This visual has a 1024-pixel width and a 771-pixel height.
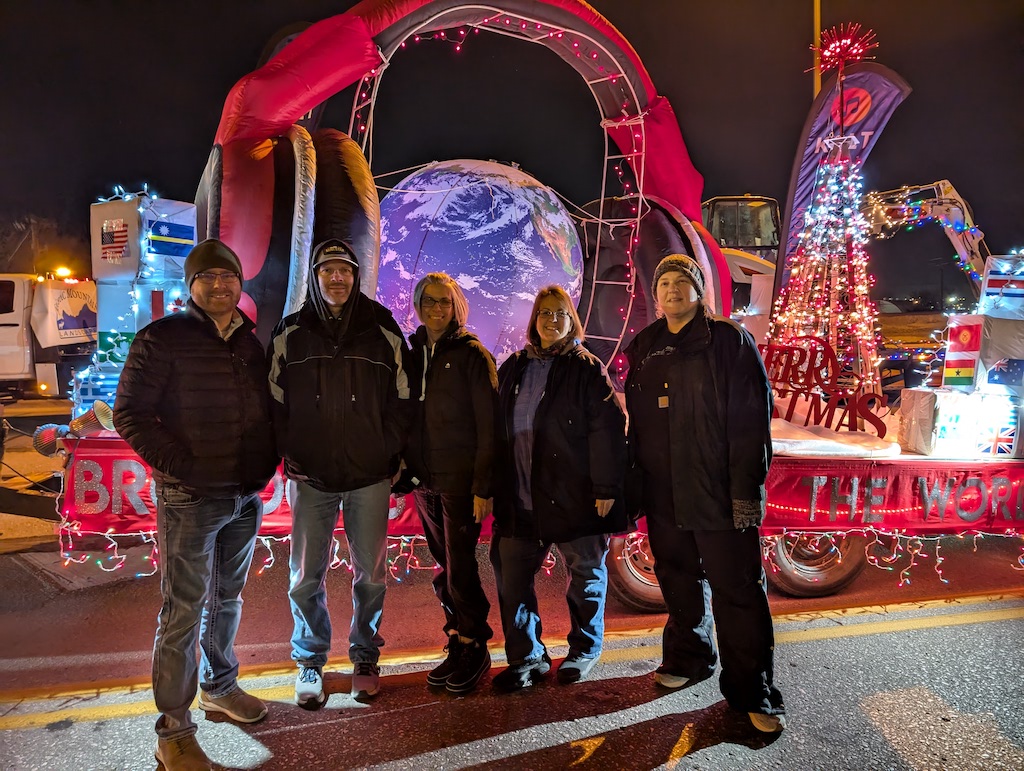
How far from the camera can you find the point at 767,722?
2.71 m

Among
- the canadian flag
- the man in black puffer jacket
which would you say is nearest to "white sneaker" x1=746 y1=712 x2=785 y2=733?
the man in black puffer jacket

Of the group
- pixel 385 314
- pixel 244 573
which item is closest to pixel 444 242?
pixel 385 314

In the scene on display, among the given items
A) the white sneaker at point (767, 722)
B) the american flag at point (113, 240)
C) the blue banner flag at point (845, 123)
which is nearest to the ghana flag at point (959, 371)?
the white sneaker at point (767, 722)

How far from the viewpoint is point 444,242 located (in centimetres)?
453

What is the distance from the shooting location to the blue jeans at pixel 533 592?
3.08 meters

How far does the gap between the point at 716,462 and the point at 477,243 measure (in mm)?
2549

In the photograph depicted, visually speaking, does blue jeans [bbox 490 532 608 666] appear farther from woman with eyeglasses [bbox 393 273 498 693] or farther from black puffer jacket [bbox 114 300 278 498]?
black puffer jacket [bbox 114 300 278 498]

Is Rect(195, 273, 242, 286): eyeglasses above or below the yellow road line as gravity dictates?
above

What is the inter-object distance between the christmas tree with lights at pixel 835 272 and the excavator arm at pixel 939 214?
1.42 meters

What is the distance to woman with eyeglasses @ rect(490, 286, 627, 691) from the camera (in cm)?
297

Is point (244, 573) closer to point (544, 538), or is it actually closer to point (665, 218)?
point (544, 538)

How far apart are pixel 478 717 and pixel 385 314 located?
78.2 inches

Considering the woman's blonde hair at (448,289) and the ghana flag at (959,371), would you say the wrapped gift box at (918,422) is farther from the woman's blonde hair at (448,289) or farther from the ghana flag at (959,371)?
the woman's blonde hair at (448,289)

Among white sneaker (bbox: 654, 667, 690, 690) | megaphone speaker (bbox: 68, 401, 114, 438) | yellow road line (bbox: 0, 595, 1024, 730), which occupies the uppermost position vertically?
megaphone speaker (bbox: 68, 401, 114, 438)
